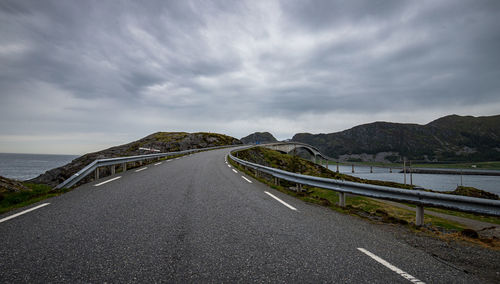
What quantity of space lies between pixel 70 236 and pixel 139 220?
107 centimetres

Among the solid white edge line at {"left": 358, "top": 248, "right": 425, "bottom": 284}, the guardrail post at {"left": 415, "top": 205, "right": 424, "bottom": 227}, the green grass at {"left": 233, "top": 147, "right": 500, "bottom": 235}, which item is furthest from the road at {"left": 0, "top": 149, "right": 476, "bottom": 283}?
the guardrail post at {"left": 415, "top": 205, "right": 424, "bottom": 227}

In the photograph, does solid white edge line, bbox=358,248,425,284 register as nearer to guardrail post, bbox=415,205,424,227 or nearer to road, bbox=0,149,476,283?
road, bbox=0,149,476,283

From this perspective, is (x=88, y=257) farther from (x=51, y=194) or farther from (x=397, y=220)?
(x=397, y=220)

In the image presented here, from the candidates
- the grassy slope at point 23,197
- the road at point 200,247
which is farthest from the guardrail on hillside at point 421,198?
the grassy slope at point 23,197

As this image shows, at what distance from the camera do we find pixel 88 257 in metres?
2.85

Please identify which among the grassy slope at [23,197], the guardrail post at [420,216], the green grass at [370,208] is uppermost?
the grassy slope at [23,197]

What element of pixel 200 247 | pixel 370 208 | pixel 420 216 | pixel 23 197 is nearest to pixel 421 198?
pixel 420 216

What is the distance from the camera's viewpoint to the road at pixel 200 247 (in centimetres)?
251

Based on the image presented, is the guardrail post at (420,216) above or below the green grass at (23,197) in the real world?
below

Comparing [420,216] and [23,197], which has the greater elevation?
[23,197]

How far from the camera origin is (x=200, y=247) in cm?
320

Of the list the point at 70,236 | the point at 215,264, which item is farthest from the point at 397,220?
the point at 70,236

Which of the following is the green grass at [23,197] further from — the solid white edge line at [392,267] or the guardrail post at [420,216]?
the guardrail post at [420,216]

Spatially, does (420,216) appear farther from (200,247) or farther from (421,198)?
(200,247)
